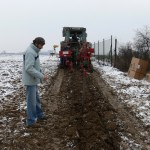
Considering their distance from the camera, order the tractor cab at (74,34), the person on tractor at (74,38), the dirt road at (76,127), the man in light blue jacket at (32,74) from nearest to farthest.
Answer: the dirt road at (76,127)
the man in light blue jacket at (32,74)
the tractor cab at (74,34)
the person on tractor at (74,38)

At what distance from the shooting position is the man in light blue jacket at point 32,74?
315 inches

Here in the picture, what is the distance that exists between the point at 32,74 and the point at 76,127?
4.80 ft

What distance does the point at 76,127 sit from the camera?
314 inches

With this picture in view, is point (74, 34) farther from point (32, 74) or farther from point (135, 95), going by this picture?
point (32, 74)

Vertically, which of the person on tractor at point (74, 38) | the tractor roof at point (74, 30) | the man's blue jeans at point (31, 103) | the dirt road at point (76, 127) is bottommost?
the dirt road at point (76, 127)

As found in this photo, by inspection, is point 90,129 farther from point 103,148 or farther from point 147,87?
point 147,87

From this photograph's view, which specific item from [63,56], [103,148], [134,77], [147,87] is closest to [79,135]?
[103,148]

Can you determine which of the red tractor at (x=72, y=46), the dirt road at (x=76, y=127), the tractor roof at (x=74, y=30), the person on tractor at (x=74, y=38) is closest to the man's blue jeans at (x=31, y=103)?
the dirt road at (x=76, y=127)

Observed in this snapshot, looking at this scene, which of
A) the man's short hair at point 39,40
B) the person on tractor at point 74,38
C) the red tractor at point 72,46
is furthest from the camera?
the person on tractor at point 74,38

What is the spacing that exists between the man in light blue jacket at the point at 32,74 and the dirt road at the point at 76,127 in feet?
1.10

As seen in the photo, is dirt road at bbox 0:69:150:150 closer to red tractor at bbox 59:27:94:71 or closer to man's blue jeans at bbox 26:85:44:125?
man's blue jeans at bbox 26:85:44:125

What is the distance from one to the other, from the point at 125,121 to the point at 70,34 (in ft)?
61.0

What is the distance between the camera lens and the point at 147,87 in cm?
1438

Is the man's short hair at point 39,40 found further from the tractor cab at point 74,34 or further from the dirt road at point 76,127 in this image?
the tractor cab at point 74,34
